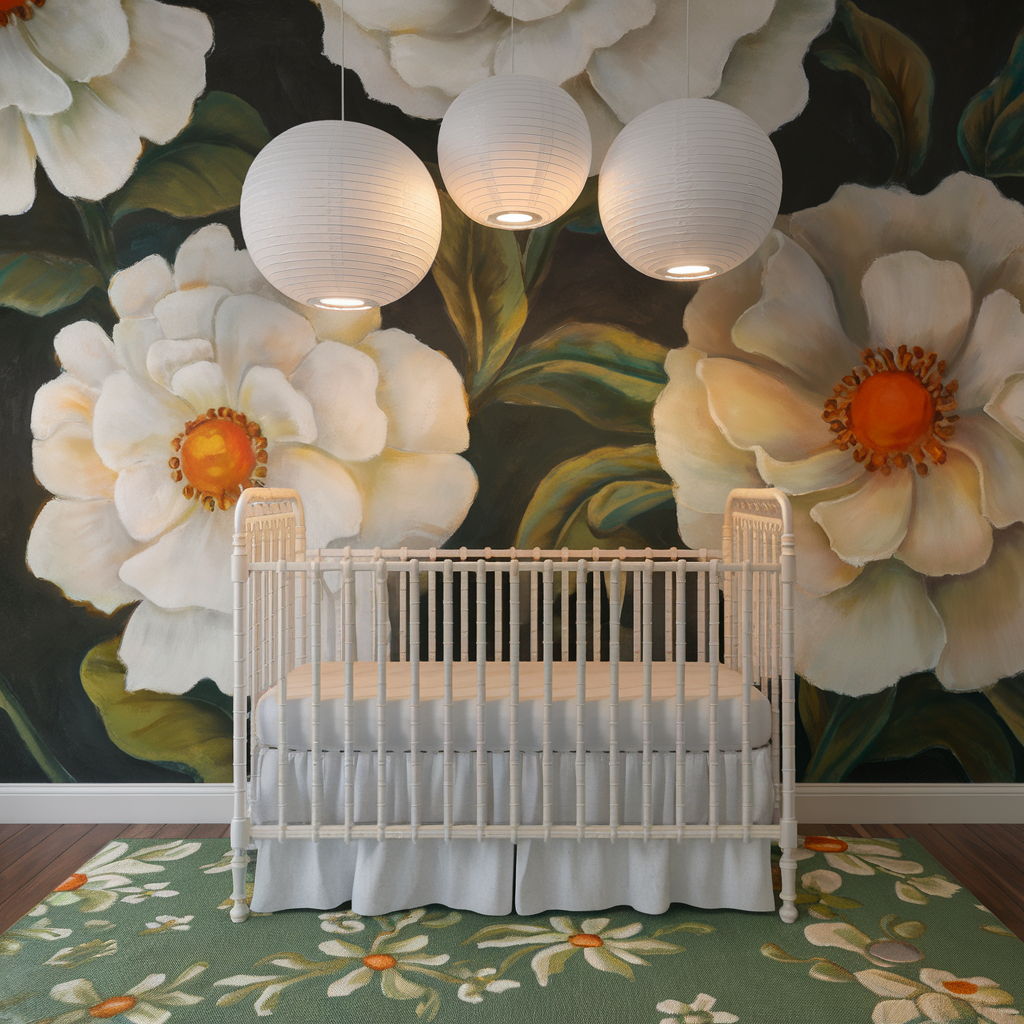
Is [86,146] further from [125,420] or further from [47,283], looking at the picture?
[125,420]

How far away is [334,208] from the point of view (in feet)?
5.41

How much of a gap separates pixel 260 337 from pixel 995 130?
2580mm

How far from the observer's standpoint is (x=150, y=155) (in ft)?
9.02

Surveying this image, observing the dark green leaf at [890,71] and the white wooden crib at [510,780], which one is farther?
the dark green leaf at [890,71]

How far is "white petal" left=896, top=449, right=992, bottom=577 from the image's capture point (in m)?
2.72

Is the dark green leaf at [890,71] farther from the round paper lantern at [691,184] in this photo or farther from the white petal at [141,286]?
the white petal at [141,286]

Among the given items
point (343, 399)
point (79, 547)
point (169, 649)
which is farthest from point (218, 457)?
point (169, 649)

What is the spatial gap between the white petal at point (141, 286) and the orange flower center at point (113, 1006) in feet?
6.68

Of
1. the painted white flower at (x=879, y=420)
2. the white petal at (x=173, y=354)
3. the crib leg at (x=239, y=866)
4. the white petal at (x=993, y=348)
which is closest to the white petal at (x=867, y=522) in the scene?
the painted white flower at (x=879, y=420)

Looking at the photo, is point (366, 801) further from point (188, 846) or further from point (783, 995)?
point (783, 995)

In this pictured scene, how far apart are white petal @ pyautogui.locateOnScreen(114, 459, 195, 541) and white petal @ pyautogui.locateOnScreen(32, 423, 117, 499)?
0.18 feet

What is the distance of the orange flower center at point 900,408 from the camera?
2713mm

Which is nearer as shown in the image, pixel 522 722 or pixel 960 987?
pixel 960 987

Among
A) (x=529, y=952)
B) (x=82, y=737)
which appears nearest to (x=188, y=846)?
(x=82, y=737)
